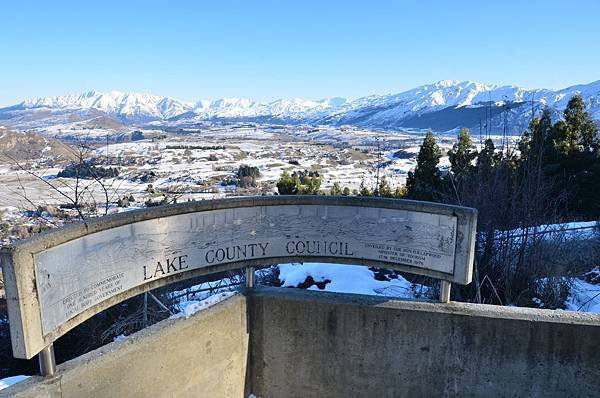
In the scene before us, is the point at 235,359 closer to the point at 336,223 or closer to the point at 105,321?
the point at 336,223

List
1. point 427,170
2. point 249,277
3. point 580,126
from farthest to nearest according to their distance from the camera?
point 427,170 < point 580,126 < point 249,277

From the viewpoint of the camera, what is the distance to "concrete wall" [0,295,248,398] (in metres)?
2.86

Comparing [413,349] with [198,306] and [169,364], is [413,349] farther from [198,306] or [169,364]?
[169,364]

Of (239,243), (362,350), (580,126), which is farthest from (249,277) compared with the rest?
(580,126)

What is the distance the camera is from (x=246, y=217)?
3.93 metres

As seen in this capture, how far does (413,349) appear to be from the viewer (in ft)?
12.4

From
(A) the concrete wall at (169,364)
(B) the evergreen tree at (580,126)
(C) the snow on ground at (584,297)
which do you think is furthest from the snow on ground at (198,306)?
(B) the evergreen tree at (580,126)

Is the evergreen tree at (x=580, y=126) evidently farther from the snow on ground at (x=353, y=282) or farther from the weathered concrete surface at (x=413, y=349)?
the weathered concrete surface at (x=413, y=349)

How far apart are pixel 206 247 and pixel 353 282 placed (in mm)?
3205

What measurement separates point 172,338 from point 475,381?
245cm

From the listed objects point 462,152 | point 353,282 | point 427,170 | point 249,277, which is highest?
point 249,277

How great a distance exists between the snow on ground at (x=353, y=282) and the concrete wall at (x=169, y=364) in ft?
8.31

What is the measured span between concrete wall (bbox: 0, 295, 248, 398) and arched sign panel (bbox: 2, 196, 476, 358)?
293 millimetres

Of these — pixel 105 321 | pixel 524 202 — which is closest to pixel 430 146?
pixel 524 202
